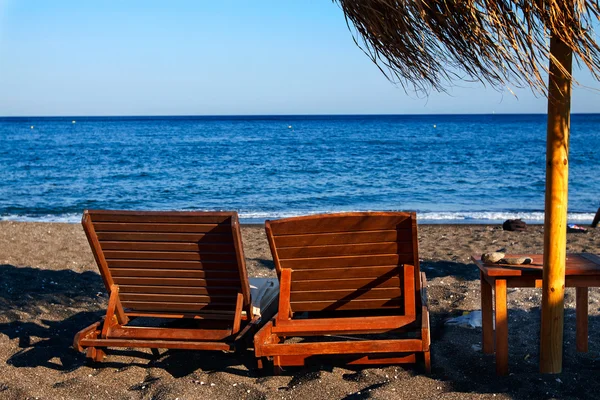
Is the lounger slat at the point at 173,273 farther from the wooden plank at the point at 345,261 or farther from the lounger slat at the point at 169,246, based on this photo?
the wooden plank at the point at 345,261

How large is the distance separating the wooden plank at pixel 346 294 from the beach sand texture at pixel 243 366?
418 millimetres

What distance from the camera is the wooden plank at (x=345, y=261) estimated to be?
11.6ft

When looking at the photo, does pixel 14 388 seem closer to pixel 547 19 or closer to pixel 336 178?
pixel 547 19

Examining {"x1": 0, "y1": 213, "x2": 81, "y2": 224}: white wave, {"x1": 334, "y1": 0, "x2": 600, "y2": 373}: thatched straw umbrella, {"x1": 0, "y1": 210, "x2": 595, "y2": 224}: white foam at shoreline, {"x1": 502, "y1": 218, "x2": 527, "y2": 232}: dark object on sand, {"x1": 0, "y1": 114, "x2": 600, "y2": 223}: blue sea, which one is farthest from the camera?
{"x1": 0, "y1": 114, "x2": 600, "y2": 223}: blue sea

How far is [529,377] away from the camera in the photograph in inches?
132

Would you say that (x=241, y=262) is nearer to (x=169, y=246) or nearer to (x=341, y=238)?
(x=169, y=246)

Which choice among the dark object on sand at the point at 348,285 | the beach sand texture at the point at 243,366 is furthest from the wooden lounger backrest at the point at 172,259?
the beach sand texture at the point at 243,366

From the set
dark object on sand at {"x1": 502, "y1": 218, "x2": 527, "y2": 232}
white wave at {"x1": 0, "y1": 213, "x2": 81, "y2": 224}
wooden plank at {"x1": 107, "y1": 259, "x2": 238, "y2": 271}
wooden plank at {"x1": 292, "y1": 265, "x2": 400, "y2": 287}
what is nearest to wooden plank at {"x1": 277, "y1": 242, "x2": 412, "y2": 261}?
wooden plank at {"x1": 292, "y1": 265, "x2": 400, "y2": 287}

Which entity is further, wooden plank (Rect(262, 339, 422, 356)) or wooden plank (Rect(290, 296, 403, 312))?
wooden plank (Rect(290, 296, 403, 312))

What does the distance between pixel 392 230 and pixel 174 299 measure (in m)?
1.41

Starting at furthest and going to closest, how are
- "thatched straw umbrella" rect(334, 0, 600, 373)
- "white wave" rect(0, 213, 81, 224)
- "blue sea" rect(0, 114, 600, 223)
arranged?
"blue sea" rect(0, 114, 600, 223)
"white wave" rect(0, 213, 81, 224)
"thatched straw umbrella" rect(334, 0, 600, 373)

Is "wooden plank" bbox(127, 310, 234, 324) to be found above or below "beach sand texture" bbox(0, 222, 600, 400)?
above

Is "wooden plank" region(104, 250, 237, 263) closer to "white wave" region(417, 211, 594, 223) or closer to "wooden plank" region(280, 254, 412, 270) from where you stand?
"wooden plank" region(280, 254, 412, 270)

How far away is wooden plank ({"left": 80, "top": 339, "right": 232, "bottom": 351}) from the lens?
11.3 feet
